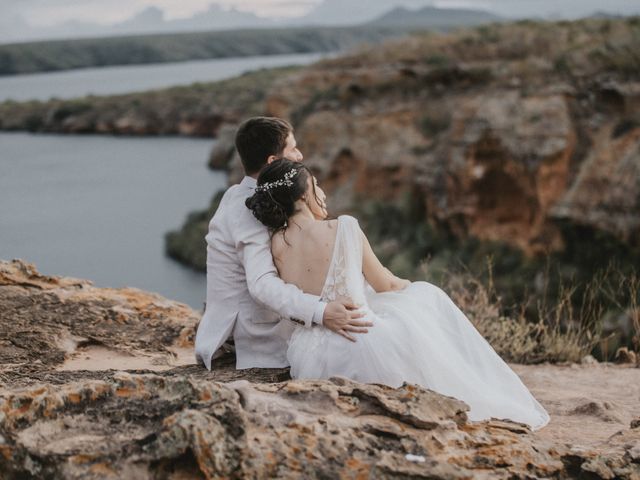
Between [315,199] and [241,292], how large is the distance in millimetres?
613

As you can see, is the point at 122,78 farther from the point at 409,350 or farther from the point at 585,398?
the point at 409,350

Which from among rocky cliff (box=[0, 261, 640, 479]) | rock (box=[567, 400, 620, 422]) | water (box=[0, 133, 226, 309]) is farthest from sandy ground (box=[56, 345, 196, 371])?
water (box=[0, 133, 226, 309])

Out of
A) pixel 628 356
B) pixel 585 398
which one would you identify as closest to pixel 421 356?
pixel 585 398

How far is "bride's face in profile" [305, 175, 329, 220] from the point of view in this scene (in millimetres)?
3365

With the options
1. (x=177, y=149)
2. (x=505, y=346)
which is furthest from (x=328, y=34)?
(x=505, y=346)

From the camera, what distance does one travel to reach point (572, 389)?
181 inches

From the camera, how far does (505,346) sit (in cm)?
551

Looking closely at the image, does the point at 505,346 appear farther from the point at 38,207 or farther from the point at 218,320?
the point at 38,207

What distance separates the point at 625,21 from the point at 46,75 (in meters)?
81.8

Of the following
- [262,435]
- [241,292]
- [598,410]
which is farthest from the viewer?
[598,410]

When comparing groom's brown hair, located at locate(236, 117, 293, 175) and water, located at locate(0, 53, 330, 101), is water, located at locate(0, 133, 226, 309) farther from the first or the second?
water, located at locate(0, 53, 330, 101)

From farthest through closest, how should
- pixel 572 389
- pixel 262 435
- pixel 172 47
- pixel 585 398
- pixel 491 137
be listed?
1. pixel 172 47
2. pixel 491 137
3. pixel 572 389
4. pixel 585 398
5. pixel 262 435

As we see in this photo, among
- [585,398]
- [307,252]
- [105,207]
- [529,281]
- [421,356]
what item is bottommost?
[105,207]

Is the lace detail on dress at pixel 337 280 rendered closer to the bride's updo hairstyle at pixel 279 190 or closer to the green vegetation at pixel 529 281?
the bride's updo hairstyle at pixel 279 190
